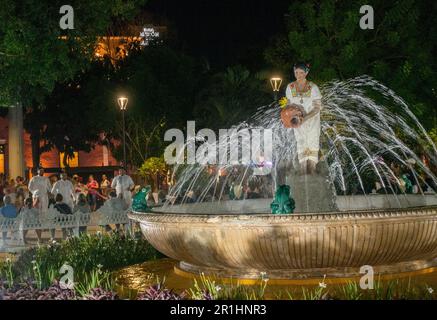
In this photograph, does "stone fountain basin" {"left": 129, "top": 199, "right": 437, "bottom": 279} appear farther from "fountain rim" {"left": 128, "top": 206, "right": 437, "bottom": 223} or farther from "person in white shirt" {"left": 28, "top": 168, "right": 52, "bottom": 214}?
"person in white shirt" {"left": 28, "top": 168, "right": 52, "bottom": 214}

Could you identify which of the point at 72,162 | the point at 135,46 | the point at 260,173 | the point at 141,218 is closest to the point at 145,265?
the point at 141,218

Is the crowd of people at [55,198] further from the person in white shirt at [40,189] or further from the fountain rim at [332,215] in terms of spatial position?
the fountain rim at [332,215]

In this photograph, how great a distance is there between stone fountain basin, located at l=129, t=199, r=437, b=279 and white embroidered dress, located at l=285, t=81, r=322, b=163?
5.46ft

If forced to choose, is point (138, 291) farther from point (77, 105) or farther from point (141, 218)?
point (77, 105)

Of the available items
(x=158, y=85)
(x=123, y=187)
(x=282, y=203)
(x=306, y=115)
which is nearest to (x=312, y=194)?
(x=306, y=115)

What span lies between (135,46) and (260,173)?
21022 mm

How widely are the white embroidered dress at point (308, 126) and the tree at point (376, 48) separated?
61.8 feet

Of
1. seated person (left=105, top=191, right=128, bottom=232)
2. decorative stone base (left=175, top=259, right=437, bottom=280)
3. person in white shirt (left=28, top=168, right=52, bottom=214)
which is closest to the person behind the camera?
decorative stone base (left=175, top=259, right=437, bottom=280)

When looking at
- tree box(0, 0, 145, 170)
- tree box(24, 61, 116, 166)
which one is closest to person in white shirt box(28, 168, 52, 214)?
tree box(0, 0, 145, 170)

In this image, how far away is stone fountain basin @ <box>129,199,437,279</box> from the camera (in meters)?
8.33

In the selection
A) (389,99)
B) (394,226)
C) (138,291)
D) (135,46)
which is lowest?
(138,291)

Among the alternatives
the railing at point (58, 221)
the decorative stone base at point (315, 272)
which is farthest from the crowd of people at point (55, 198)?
the decorative stone base at point (315, 272)

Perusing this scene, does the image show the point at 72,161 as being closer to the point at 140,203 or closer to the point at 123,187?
the point at 123,187

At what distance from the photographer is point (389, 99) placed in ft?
97.3
